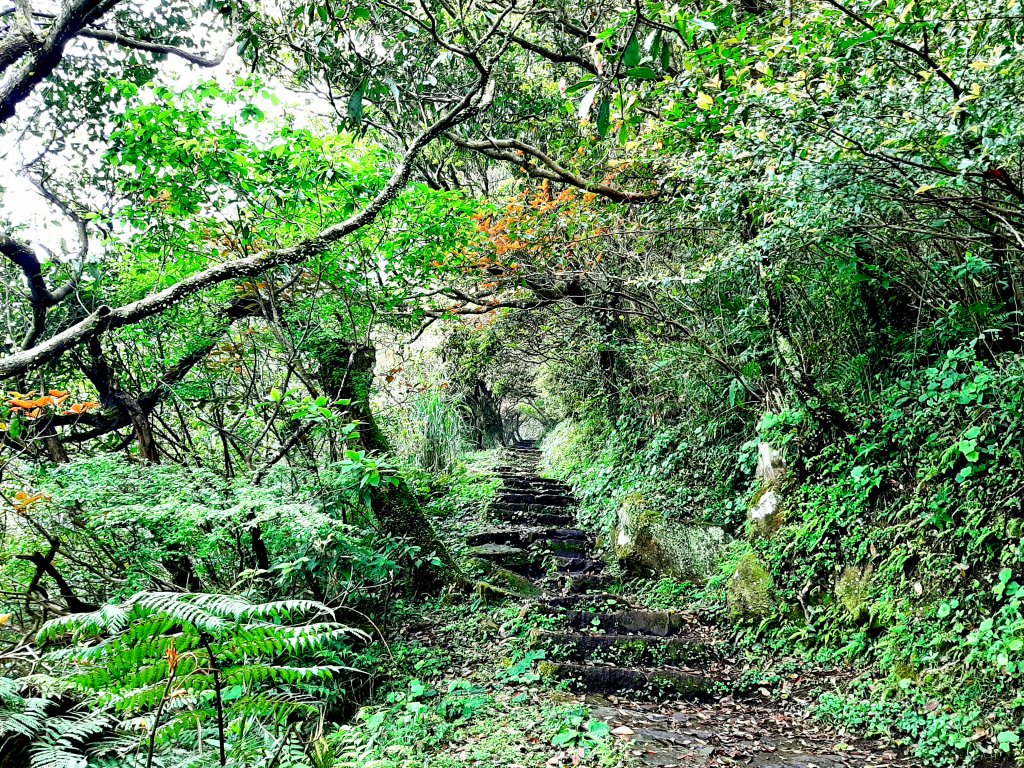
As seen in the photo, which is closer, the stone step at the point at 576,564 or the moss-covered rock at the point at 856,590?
the moss-covered rock at the point at 856,590

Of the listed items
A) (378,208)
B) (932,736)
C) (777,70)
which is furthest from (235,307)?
(932,736)

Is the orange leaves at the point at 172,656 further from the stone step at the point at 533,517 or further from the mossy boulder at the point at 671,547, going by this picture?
the stone step at the point at 533,517

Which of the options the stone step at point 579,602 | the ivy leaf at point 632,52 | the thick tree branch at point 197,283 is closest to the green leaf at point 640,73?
the ivy leaf at point 632,52

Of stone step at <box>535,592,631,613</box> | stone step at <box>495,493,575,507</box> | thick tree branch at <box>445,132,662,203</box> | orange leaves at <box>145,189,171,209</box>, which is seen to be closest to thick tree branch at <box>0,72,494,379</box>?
orange leaves at <box>145,189,171,209</box>

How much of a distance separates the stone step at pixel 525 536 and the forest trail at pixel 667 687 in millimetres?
527

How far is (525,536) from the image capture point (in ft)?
28.5

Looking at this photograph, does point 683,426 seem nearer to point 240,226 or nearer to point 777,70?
point 777,70

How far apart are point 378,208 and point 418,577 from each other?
421cm

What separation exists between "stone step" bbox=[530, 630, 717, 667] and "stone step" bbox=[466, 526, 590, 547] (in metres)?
3.10

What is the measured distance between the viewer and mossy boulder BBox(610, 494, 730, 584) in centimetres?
676

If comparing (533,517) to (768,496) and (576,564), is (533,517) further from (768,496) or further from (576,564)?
(768,496)

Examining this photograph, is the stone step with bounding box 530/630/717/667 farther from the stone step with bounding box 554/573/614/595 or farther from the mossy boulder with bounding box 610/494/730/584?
the stone step with bounding box 554/573/614/595

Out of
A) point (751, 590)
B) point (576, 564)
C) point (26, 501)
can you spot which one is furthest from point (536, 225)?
point (26, 501)

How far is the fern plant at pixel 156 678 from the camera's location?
1.83m
